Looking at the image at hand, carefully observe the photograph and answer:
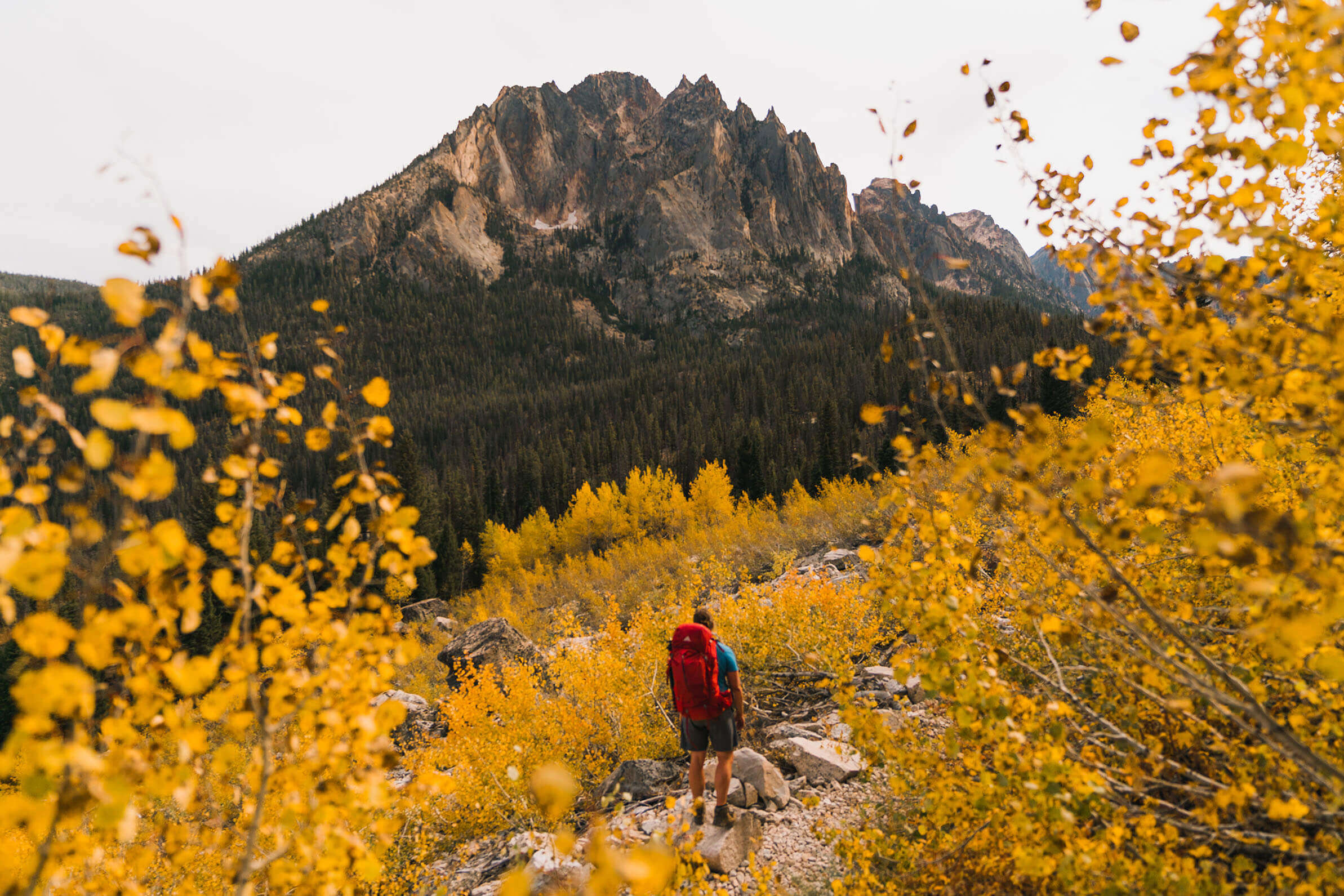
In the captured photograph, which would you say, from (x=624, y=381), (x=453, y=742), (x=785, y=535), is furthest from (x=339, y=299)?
(x=453, y=742)

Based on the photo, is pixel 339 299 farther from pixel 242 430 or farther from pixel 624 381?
pixel 242 430

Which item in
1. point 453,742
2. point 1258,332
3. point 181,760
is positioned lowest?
point 453,742

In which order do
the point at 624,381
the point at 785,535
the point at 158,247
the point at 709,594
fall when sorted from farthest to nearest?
the point at 624,381, the point at 785,535, the point at 709,594, the point at 158,247

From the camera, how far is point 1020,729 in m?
2.55

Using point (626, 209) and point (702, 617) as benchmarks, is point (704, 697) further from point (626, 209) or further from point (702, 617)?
point (626, 209)

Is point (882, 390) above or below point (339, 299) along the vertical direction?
below

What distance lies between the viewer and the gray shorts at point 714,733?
4.81 meters

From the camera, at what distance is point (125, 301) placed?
1190mm

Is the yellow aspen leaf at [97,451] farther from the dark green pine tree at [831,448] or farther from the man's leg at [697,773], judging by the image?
the dark green pine tree at [831,448]

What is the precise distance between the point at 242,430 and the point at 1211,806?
10.9ft

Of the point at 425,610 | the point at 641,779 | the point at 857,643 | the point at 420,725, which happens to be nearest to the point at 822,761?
the point at 641,779

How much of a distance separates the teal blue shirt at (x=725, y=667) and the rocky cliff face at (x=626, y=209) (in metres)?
122

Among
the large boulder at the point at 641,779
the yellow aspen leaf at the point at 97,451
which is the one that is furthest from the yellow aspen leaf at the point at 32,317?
the large boulder at the point at 641,779

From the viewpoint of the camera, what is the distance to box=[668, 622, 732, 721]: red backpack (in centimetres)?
485
